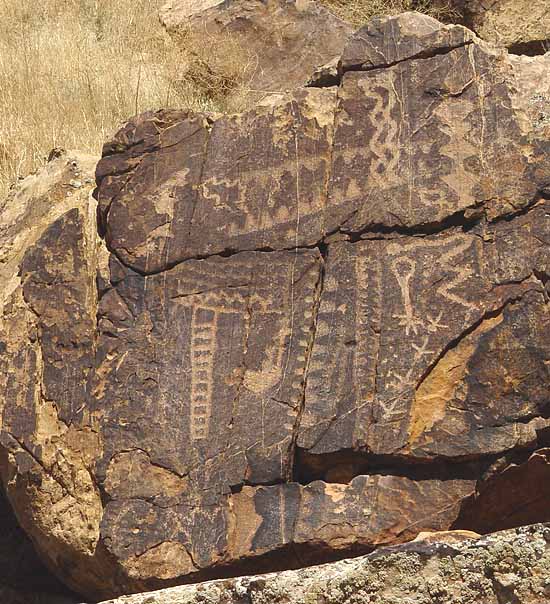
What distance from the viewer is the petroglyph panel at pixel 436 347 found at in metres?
3.52

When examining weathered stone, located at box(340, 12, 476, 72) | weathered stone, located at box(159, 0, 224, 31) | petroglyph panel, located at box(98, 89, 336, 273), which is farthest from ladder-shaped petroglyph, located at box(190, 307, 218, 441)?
weathered stone, located at box(159, 0, 224, 31)

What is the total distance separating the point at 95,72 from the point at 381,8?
171cm

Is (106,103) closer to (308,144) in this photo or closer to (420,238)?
(308,144)

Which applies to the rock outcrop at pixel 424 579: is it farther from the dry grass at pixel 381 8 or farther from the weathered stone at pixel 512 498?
the dry grass at pixel 381 8

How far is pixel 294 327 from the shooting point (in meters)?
3.76

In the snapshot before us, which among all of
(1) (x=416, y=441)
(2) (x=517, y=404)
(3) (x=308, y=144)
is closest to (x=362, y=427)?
(1) (x=416, y=441)

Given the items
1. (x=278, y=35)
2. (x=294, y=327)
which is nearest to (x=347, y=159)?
(x=294, y=327)

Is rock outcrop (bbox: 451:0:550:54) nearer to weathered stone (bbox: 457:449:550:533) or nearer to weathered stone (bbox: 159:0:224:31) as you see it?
weathered stone (bbox: 159:0:224:31)

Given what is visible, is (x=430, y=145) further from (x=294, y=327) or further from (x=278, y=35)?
(x=278, y=35)

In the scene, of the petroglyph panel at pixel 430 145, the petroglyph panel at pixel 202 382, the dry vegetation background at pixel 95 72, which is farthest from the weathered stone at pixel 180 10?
the petroglyph panel at pixel 202 382

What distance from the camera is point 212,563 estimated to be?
3518 mm

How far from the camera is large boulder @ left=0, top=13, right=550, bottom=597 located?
354 centimetres

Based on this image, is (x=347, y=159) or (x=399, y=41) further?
(x=399, y=41)

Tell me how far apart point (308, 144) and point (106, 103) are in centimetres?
243
